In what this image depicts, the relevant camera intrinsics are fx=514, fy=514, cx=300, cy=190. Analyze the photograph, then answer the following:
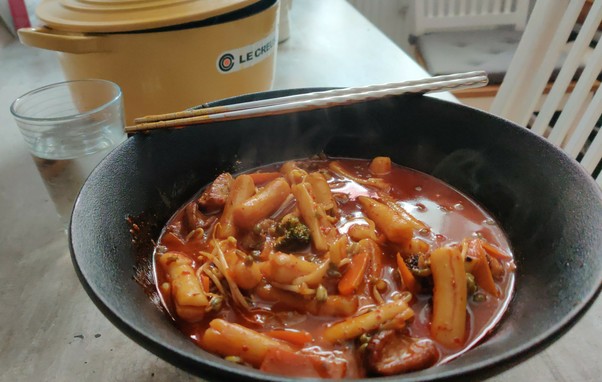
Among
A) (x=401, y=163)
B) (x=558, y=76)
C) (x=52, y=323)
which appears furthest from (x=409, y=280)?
(x=558, y=76)

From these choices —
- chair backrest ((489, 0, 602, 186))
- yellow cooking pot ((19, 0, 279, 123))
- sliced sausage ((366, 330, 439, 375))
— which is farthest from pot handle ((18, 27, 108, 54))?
chair backrest ((489, 0, 602, 186))

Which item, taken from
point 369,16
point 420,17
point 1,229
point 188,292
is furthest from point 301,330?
point 369,16

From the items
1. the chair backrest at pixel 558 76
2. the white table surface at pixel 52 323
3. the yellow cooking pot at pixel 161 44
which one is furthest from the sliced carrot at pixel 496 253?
the chair backrest at pixel 558 76

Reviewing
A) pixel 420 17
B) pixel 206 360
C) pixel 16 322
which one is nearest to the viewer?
pixel 206 360

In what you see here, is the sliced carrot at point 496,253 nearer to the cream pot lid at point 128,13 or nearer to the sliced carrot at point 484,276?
the sliced carrot at point 484,276

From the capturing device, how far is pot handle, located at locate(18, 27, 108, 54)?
90cm

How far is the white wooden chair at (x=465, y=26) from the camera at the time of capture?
95.3 inches

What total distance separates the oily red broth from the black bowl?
0.03 meters

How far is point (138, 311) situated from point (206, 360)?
15cm

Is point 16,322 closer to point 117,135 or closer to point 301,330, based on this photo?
point 117,135

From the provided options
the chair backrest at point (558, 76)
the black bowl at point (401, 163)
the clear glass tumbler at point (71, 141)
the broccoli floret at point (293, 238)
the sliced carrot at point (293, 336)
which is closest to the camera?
the black bowl at point (401, 163)

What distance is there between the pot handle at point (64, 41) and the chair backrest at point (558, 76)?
1130 mm

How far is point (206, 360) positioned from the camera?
1.47 feet

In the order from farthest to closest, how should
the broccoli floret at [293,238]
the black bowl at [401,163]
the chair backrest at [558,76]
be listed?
the chair backrest at [558,76] → the broccoli floret at [293,238] → the black bowl at [401,163]
